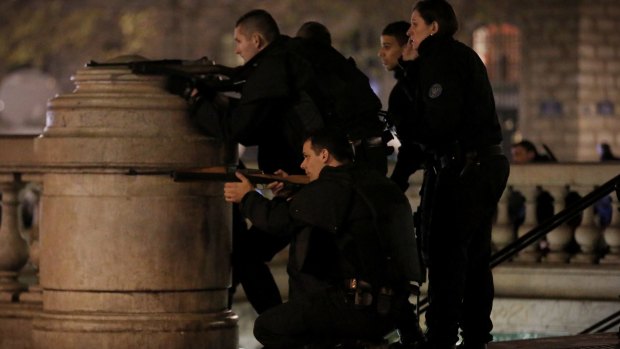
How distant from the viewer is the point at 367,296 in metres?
8.73

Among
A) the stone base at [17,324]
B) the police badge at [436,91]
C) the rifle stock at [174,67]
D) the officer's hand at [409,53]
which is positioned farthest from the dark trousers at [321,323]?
the stone base at [17,324]

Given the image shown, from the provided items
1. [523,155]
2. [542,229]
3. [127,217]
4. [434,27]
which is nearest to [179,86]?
[127,217]

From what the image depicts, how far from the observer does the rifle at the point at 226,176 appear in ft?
30.4

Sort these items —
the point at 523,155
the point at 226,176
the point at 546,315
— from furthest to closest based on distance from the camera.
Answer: the point at 523,155 → the point at 546,315 → the point at 226,176

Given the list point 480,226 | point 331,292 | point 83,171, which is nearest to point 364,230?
point 331,292

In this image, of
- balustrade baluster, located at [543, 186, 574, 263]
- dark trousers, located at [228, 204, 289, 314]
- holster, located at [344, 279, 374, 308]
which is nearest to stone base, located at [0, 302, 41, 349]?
dark trousers, located at [228, 204, 289, 314]

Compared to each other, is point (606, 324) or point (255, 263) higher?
point (255, 263)

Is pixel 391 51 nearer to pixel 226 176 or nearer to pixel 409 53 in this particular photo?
pixel 409 53

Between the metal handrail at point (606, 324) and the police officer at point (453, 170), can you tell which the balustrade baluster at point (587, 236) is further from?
the police officer at point (453, 170)

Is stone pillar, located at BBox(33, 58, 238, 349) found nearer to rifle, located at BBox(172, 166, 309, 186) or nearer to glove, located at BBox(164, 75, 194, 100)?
glove, located at BBox(164, 75, 194, 100)

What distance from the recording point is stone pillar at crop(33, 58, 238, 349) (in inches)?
386

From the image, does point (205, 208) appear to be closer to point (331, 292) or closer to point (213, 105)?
point (213, 105)

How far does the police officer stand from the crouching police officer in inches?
19.2

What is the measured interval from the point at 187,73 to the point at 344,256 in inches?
63.7
